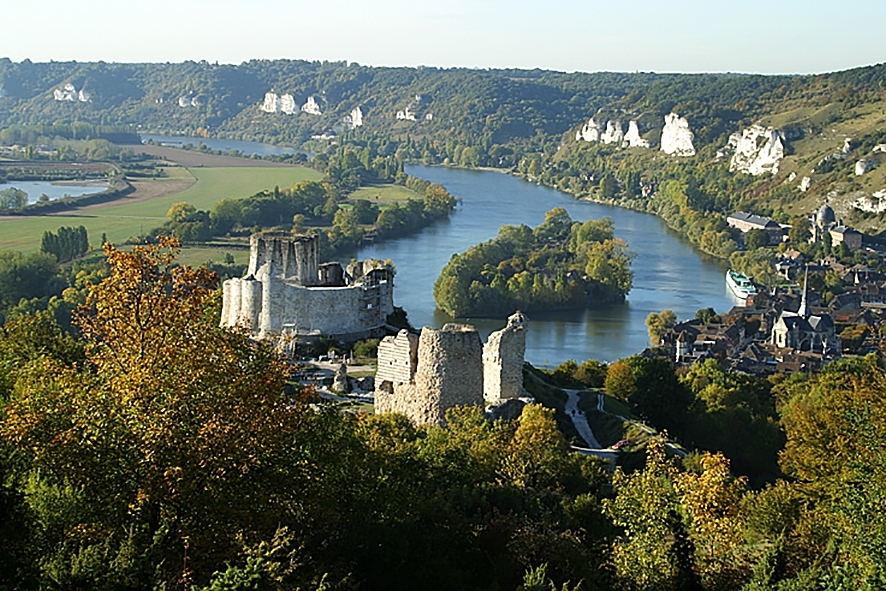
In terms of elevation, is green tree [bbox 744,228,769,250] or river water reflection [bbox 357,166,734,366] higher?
A: green tree [bbox 744,228,769,250]

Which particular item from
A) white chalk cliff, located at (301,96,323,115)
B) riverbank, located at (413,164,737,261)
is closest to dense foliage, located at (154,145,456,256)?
riverbank, located at (413,164,737,261)

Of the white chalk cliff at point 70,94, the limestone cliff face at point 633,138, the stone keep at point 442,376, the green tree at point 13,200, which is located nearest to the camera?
the stone keep at point 442,376

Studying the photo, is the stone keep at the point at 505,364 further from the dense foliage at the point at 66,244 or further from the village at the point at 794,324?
the dense foliage at the point at 66,244

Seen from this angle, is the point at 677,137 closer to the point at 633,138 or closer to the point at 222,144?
the point at 633,138

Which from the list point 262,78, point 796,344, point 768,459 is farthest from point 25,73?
point 768,459

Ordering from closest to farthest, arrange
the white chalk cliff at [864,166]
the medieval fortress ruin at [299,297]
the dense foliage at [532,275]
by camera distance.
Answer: the medieval fortress ruin at [299,297] < the dense foliage at [532,275] < the white chalk cliff at [864,166]

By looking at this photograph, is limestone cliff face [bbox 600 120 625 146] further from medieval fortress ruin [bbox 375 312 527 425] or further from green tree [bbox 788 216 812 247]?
medieval fortress ruin [bbox 375 312 527 425]

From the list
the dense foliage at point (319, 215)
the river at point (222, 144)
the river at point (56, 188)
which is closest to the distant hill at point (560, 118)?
the river at point (222, 144)
